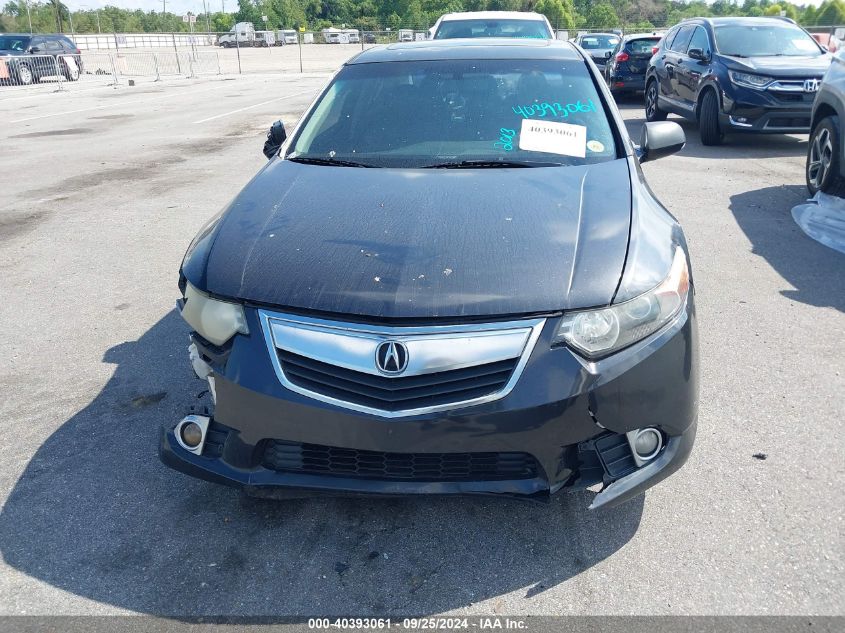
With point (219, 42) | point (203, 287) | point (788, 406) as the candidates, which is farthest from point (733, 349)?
point (219, 42)

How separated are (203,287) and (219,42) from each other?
68.8 metres

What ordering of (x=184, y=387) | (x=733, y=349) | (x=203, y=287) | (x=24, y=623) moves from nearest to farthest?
(x=24, y=623)
(x=203, y=287)
(x=184, y=387)
(x=733, y=349)

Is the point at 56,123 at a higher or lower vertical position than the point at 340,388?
lower

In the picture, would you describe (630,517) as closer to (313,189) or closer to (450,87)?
(313,189)

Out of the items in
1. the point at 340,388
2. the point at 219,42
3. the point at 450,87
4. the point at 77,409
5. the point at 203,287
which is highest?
the point at 450,87

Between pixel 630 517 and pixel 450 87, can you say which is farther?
pixel 450 87

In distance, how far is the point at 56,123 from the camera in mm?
15609

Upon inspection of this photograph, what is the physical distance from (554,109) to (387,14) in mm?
102222

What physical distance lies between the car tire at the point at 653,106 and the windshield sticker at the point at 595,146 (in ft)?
33.0

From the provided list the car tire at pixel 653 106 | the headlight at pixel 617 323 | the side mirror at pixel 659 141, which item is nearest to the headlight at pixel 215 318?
the headlight at pixel 617 323

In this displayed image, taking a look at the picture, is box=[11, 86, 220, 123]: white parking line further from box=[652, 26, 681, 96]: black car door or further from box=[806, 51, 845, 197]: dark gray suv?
box=[806, 51, 845, 197]: dark gray suv

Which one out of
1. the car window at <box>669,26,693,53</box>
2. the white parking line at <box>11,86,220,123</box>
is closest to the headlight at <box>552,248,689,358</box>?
the car window at <box>669,26,693,53</box>

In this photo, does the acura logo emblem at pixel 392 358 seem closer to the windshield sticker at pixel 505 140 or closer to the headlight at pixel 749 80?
the windshield sticker at pixel 505 140

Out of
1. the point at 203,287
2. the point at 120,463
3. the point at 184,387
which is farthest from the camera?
the point at 184,387
